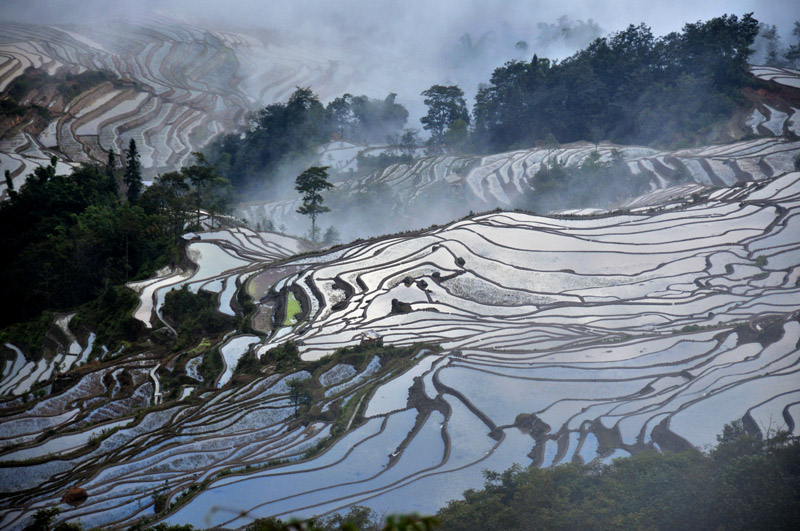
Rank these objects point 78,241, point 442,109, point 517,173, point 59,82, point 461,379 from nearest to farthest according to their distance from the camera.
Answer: point 461,379 < point 78,241 < point 517,173 < point 59,82 < point 442,109

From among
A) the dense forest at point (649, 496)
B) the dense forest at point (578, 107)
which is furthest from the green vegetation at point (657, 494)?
the dense forest at point (578, 107)

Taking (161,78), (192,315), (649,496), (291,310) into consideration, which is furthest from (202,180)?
(161,78)

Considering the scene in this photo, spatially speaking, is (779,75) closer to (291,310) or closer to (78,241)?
(291,310)

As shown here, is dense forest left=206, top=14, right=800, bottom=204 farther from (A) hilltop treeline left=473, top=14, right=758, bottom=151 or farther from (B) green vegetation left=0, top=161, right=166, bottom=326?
(B) green vegetation left=0, top=161, right=166, bottom=326

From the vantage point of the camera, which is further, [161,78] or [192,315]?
[161,78]

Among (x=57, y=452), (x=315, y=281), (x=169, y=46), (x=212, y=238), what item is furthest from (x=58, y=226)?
(x=169, y=46)

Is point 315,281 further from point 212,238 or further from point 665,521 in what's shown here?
point 665,521

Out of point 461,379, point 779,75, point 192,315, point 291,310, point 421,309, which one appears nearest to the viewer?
point 461,379
